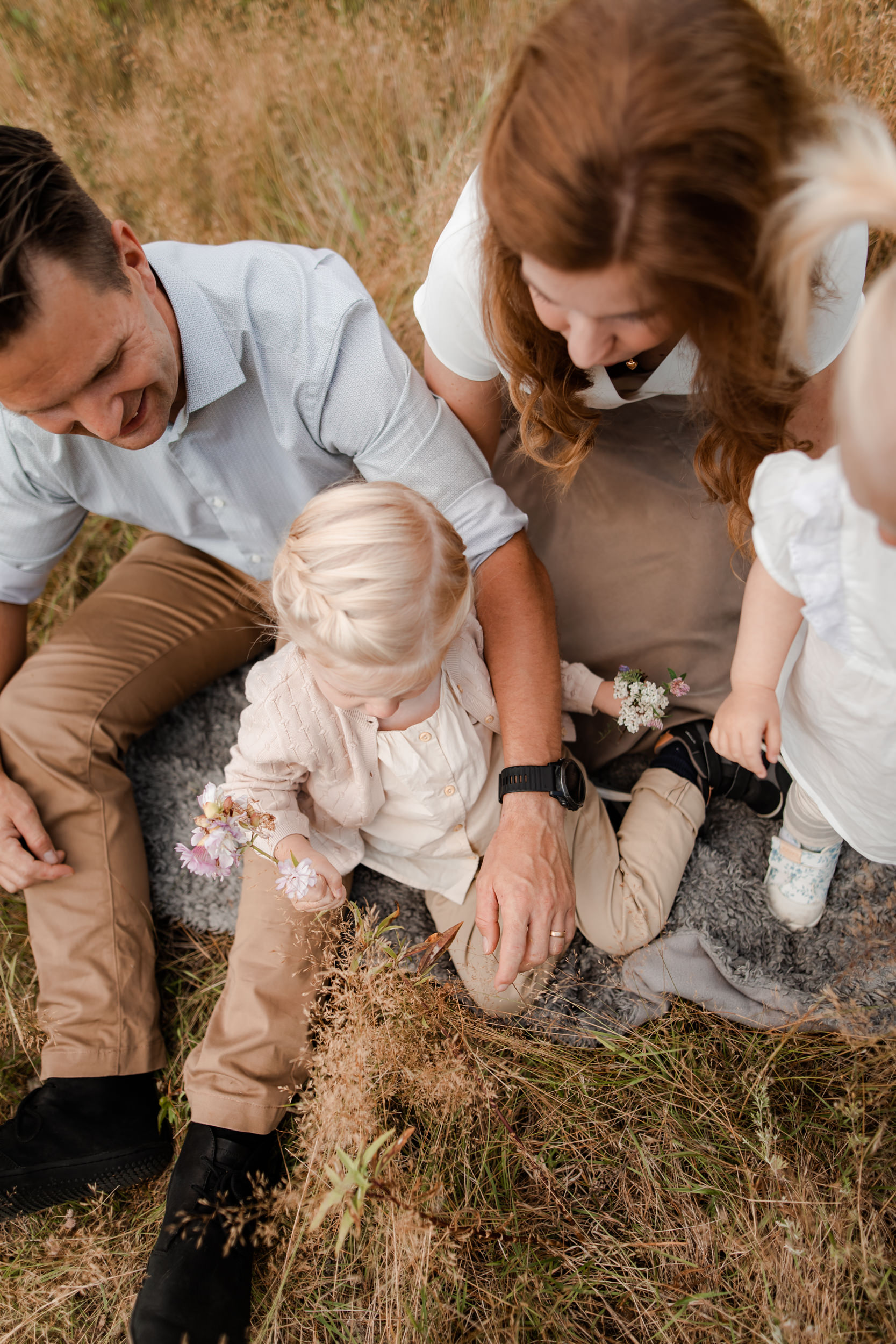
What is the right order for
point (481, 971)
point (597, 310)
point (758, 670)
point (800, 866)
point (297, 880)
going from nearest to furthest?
point (597, 310)
point (297, 880)
point (758, 670)
point (481, 971)
point (800, 866)

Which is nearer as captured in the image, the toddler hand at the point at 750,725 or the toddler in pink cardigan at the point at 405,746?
the toddler in pink cardigan at the point at 405,746

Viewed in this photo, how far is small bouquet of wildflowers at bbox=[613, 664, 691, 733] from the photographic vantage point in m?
1.99

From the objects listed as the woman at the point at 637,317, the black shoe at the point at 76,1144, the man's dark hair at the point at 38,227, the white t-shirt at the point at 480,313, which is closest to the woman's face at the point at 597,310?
the woman at the point at 637,317

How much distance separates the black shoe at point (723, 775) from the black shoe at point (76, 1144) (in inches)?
60.6

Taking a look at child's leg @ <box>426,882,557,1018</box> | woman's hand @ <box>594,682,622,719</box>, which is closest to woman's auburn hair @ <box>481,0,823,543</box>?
woman's hand @ <box>594,682,622,719</box>

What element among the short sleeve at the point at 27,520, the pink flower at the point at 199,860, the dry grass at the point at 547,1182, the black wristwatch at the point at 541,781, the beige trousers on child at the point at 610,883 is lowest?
the dry grass at the point at 547,1182

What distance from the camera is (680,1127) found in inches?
68.2

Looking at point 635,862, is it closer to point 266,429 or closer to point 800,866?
point 800,866

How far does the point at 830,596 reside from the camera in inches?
53.9

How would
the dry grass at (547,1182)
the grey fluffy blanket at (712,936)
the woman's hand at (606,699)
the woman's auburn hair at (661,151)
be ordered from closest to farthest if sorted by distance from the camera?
the woman's auburn hair at (661,151) < the dry grass at (547,1182) < the grey fluffy blanket at (712,936) < the woman's hand at (606,699)

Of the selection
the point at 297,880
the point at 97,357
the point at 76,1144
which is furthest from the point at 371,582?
the point at 76,1144

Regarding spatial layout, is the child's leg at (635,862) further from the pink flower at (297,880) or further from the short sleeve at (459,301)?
the short sleeve at (459,301)

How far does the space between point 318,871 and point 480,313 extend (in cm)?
118

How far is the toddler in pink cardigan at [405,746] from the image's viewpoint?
1429mm
